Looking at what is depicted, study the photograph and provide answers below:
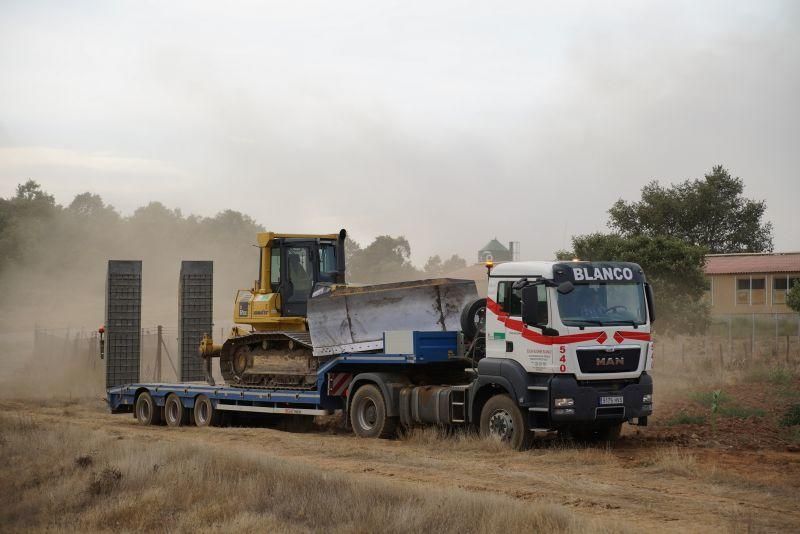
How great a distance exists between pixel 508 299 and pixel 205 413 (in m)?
9.73

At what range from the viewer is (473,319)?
63.9 feet

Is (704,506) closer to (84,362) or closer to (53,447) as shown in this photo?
(53,447)

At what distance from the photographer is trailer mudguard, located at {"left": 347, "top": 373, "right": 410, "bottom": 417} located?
19.9 metres

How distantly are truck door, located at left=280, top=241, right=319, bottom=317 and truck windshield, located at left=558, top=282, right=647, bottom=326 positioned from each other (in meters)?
7.75

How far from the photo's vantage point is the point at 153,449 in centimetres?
1582

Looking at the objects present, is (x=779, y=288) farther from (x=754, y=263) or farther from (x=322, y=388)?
(x=322, y=388)

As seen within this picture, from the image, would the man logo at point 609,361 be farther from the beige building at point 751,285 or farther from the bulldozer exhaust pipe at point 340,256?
the beige building at point 751,285

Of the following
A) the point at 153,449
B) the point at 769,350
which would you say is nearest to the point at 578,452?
the point at 153,449

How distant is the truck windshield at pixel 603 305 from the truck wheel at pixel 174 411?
11483mm

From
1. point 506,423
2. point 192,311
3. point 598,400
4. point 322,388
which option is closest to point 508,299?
point 506,423

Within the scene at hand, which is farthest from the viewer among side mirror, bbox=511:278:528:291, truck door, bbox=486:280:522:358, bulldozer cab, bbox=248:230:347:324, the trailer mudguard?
bulldozer cab, bbox=248:230:347:324

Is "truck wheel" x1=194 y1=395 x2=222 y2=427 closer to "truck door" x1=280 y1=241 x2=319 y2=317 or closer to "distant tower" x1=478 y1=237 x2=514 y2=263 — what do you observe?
"truck door" x1=280 y1=241 x2=319 y2=317

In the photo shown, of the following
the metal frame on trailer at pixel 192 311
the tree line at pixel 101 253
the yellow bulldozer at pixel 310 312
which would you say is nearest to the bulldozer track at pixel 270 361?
the yellow bulldozer at pixel 310 312

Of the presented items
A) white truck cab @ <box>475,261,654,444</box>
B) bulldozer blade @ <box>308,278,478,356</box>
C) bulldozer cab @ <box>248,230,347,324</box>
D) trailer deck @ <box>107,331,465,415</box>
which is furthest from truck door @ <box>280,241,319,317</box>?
white truck cab @ <box>475,261,654,444</box>
